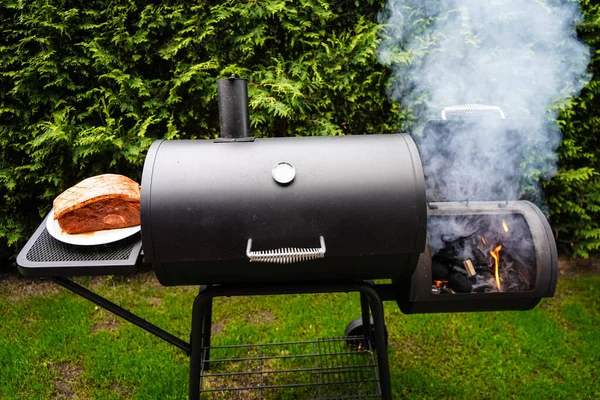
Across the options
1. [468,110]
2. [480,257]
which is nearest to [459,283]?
[480,257]

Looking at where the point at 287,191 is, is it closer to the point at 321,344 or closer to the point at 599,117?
the point at 321,344

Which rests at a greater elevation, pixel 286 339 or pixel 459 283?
pixel 459 283

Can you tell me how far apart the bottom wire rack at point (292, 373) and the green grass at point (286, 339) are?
0.14m

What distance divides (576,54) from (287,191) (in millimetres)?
3039

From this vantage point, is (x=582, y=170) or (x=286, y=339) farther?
(x=582, y=170)

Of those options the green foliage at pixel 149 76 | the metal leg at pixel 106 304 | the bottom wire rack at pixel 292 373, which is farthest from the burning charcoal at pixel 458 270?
the green foliage at pixel 149 76

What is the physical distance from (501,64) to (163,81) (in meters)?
2.51

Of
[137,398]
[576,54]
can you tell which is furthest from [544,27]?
[137,398]

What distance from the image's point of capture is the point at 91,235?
5.83 ft

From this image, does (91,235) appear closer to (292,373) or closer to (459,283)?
(292,373)

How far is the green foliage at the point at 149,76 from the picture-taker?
320cm

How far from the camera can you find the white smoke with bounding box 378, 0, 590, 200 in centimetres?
320

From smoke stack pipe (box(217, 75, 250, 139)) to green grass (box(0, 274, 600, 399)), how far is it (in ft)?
5.42

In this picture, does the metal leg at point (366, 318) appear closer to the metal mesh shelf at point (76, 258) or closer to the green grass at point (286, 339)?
the green grass at point (286, 339)
